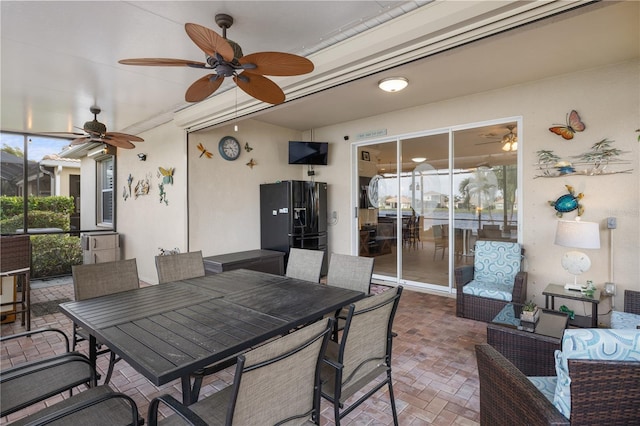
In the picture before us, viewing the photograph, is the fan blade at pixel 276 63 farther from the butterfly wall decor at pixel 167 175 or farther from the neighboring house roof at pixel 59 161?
the neighboring house roof at pixel 59 161

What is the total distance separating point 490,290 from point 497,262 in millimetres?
565

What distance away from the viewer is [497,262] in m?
3.95

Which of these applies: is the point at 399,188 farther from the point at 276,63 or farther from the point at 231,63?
the point at 231,63

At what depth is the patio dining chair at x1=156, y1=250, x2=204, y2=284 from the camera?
2.85 m

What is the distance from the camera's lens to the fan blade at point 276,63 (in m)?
1.93

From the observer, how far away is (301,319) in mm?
1799

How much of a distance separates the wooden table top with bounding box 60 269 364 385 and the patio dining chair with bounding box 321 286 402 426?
14.2 inches

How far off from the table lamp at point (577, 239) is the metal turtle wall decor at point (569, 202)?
1.54 ft

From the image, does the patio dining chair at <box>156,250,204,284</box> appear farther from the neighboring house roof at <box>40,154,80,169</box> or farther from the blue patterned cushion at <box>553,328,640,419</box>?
the neighboring house roof at <box>40,154,80,169</box>

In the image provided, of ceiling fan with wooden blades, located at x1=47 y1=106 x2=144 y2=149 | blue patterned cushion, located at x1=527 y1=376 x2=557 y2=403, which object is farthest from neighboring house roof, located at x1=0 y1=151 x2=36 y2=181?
blue patterned cushion, located at x1=527 y1=376 x2=557 y2=403

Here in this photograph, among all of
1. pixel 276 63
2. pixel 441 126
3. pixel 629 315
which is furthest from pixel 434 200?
pixel 276 63

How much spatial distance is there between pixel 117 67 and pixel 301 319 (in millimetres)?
3242

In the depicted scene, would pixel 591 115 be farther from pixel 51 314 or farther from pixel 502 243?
pixel 51 314

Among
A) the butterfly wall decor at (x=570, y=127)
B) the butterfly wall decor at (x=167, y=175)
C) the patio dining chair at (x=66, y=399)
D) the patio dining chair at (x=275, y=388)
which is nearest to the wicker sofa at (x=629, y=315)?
the butterfly wall decor at (x=570, y=127)
